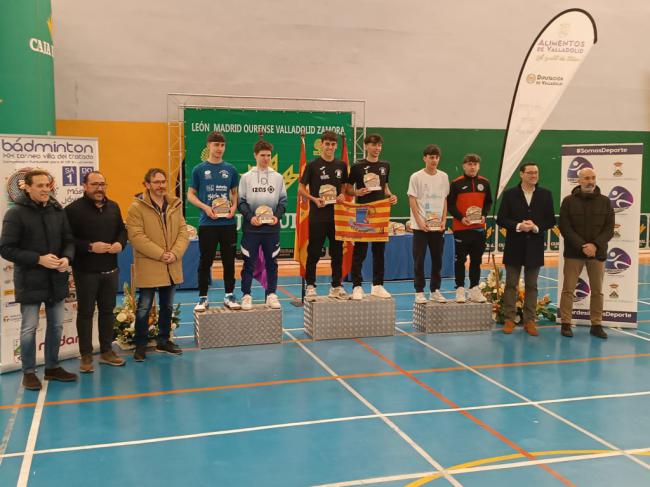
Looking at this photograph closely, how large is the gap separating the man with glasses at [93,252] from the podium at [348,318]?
220 cm

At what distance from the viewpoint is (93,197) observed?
5.65 metres

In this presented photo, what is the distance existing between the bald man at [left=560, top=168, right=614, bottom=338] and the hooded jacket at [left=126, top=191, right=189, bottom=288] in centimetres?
423

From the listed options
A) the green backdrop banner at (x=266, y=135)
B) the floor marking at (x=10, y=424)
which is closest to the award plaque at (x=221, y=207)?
the floor marking at (x=10, y=424)

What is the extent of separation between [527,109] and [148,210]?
4.73 metres

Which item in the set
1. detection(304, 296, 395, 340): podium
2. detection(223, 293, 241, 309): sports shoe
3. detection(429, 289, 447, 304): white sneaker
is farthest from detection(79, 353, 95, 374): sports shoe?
detection(429, 289, 447, 304): white sneaker

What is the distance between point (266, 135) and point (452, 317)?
21.9ft

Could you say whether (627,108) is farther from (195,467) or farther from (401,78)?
(195,467)

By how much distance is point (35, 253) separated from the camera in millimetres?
5066

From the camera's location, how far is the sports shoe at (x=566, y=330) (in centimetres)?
727

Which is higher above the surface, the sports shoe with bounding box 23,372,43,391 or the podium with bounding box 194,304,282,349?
the podium with bounding box 194,304,282,349

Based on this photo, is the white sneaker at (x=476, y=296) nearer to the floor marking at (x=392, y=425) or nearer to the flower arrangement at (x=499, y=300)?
the flower arrangement at (x=499, y=300)

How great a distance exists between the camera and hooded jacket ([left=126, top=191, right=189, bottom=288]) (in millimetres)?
5945

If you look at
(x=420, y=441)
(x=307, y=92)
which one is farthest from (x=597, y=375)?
(x=307, y=92)

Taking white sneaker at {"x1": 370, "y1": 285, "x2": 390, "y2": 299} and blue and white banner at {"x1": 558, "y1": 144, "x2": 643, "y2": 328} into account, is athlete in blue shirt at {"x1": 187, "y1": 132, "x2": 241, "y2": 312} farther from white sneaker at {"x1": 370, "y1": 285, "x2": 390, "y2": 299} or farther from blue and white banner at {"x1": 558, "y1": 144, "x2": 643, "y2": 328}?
blue and white banner at {"x1": 558, "y1": 144, "x2": 643, "y2": 328}
